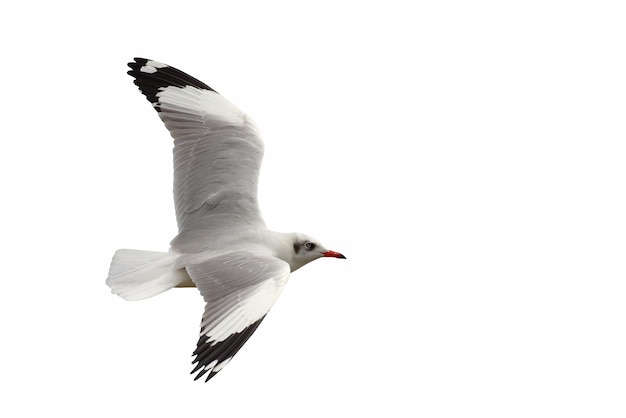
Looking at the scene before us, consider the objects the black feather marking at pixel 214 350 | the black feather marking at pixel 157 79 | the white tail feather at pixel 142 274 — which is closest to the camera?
the black feather marking at pixel 214 350

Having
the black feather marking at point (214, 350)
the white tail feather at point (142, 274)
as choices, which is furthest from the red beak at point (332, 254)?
the black feather marking at point (214, 350)

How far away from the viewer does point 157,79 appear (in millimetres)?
8102

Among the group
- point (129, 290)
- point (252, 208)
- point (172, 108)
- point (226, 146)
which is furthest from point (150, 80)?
point (129, 290)

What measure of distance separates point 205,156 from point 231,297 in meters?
1.53

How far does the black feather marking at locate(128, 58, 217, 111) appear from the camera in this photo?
806cm

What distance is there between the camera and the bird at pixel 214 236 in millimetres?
6473

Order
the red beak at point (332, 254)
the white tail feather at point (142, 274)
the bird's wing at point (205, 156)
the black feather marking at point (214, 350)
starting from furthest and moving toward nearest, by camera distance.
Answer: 1. the red beak at point (332, 254)
2. the bird's wing at point (205, 156)
3. the white tail feather at point (142, 274)
4. the black feather marking at point (214, 350)

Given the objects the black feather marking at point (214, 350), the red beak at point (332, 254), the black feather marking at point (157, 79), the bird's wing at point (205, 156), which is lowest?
the black feather marking at point (214, 350)

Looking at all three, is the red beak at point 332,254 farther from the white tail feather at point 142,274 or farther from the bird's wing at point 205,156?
the white tail feather at point 142,274

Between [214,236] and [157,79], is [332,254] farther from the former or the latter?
[157,79]

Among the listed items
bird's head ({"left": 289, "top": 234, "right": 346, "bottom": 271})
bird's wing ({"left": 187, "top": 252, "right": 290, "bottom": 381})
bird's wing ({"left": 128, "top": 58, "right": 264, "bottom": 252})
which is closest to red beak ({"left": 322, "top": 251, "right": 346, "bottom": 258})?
bird's head ({"left": 289, "top": 234, "right": 346, "bottom": 271})

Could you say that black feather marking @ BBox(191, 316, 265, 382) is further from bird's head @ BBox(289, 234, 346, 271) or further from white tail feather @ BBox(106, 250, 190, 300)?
bird's head @ BBox(289, 234, 346, 271)

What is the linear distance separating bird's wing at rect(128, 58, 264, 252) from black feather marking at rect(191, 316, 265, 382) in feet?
3.81

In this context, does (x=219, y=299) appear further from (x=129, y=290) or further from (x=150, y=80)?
(x=150, y=80)
